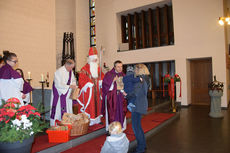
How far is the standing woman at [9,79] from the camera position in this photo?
2.95 m

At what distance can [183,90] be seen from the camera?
925 cm

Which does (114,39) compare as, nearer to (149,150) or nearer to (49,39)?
(49,39)

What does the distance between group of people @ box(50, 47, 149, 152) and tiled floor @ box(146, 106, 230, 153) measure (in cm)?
70

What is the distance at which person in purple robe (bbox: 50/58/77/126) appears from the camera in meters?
4.13

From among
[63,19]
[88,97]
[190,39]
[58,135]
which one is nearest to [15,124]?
[58,135]

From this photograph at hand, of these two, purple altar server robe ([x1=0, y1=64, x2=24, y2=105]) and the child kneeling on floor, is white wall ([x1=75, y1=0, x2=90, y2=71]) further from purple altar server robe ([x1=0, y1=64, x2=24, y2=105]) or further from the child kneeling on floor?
the child kneeling on floor

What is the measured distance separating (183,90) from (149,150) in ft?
20.3

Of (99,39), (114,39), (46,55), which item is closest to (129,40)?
(114,39)

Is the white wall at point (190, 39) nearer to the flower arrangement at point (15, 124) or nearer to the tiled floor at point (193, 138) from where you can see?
the tiled floor at point (193, 138)

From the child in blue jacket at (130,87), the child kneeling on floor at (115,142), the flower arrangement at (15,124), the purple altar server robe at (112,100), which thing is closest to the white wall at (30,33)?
the purple altar server robe at (112,100)

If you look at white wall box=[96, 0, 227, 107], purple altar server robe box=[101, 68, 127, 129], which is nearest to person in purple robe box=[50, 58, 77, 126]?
purple altar server robe box=[101, 68, 127, 129]

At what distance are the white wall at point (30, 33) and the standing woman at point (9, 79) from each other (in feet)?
15.3

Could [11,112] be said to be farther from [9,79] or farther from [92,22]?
[92,22]

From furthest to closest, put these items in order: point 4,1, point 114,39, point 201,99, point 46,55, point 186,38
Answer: point 114,39 → point 201,99 → point 186,38 → point 46,55 → point 4,1
